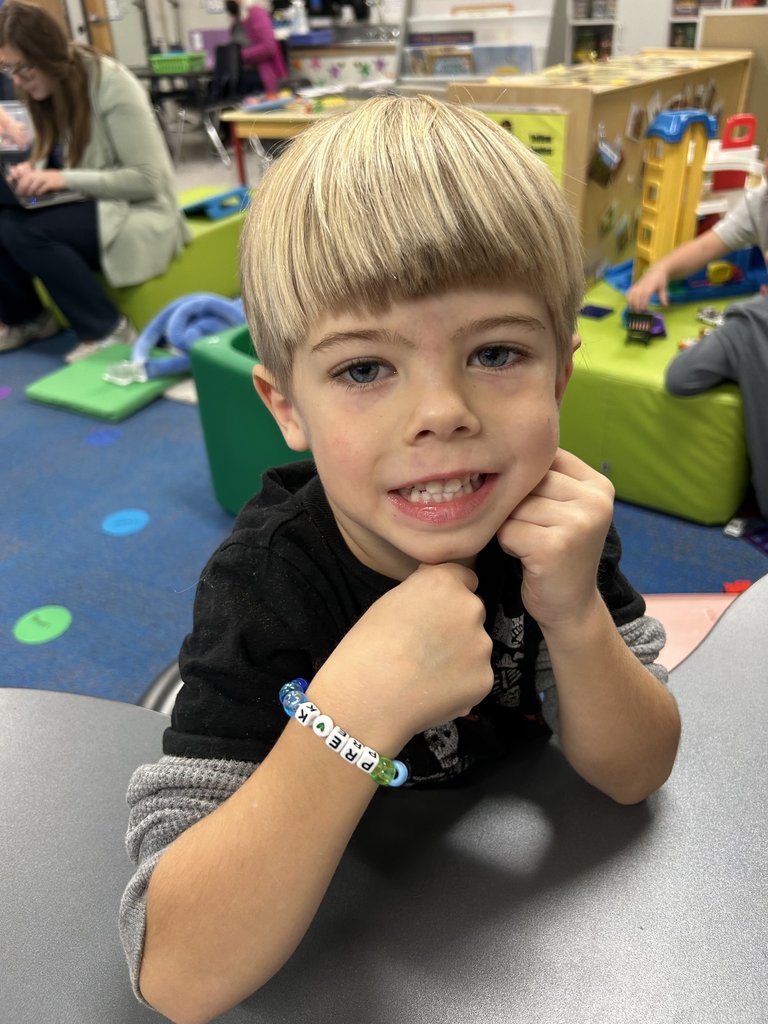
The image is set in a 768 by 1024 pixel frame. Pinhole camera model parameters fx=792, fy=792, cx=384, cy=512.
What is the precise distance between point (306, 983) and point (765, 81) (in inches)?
132

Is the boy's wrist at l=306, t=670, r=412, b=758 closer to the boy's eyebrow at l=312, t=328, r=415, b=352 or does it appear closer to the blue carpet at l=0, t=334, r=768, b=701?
the boy's eyebrow at l=312, t=328, r=415, b=352

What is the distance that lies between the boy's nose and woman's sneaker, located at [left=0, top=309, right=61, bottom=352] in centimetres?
294

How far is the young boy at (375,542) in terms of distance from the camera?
0.46 metres

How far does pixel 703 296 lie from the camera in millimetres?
2072

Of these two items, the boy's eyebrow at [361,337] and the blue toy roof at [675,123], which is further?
the blue toy roof at [675,123]

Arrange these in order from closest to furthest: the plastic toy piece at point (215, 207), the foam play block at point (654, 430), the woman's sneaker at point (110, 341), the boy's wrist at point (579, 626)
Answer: the boy's wrist at point (579, 626) < the foam play block at point (654, 430) < the woman's sneaker at point (110, 341) < the plastic toy piece at point (215, 207)

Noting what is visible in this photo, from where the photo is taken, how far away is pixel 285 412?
0.59 meters

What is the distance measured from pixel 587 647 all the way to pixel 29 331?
3005 mm

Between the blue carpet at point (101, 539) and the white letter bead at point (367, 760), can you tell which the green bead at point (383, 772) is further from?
the blue carpet at point (101, 539)

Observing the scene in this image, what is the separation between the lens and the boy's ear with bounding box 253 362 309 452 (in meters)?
0.58

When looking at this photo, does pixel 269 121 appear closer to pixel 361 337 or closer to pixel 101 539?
pixel 101 539

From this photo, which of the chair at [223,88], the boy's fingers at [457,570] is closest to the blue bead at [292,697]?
the boy's fingers at [457,570]

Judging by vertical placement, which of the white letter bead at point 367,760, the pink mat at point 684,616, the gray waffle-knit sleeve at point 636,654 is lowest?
the pink mat at point 684,616

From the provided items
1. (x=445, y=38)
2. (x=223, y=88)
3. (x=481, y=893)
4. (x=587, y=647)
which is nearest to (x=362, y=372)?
(x=587, y=647)
